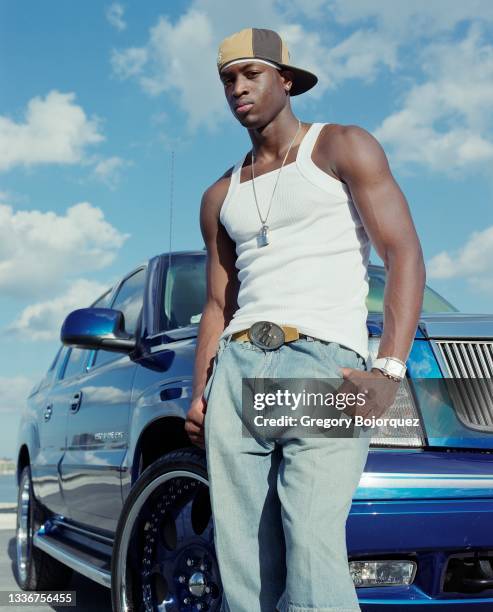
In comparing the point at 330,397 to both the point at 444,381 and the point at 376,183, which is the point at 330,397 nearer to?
the point at 376,183

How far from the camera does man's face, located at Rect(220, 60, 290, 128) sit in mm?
2699

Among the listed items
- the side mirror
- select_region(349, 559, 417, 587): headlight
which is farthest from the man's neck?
the side mirror

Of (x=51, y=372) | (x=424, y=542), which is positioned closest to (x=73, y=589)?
(x=51, y=372)

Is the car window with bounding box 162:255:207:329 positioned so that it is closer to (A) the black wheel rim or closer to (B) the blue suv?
(B) the blue suv

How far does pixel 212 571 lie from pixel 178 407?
0.59 metres

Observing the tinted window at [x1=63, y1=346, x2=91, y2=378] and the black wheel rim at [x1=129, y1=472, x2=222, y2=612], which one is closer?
the black wheel rim at [x1=129, y1=472, x2=222, y2=612]

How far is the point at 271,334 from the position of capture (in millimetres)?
2518

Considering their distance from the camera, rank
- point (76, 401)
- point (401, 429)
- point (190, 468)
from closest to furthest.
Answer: point (401, 429)
point (190, 468)
point (76, 401)

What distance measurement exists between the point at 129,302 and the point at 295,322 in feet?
8.99

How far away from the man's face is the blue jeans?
618 mm

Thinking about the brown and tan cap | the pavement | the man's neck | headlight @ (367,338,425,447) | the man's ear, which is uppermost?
the brown and tan cap

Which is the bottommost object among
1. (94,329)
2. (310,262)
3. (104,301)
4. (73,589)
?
(73,589)

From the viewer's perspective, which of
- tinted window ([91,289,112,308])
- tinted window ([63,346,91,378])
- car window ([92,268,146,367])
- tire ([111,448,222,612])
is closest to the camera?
tire ([111,448,222,612])

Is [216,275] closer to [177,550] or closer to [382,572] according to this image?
[382,572]
